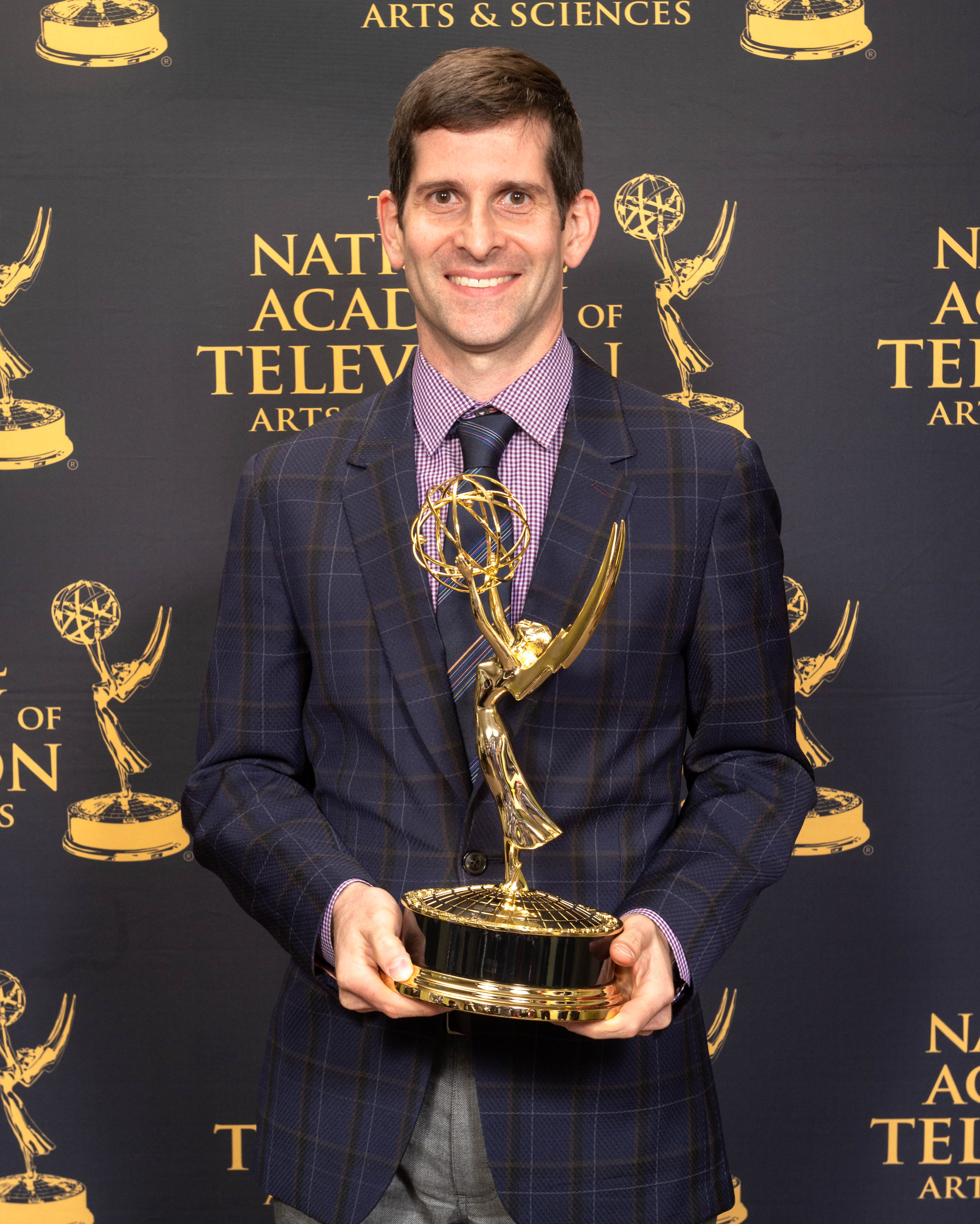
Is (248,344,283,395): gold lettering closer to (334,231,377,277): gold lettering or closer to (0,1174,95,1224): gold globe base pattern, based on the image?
(334,231,377,277): gold lettering

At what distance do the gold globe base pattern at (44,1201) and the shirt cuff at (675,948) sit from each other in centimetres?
155

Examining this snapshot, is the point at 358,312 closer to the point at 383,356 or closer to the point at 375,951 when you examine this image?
the point at 383,356

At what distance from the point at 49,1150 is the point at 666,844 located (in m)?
1.52

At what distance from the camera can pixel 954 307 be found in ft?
7.39

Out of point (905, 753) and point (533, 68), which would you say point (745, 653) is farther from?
point (905, 753)

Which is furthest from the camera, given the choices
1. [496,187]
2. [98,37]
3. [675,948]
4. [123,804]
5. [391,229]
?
[123,804]

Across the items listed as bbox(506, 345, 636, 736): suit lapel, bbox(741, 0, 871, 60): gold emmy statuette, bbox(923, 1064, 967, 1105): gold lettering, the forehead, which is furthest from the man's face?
bbox(923, 1064, 967, 1105): gold lettering

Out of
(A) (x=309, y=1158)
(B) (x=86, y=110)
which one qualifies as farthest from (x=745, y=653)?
(B) (x=86, y=110)

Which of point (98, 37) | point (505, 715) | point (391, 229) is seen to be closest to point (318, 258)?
point (98, 37)

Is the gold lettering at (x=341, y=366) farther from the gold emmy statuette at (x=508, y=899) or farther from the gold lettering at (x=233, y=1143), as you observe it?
the gold lettering at (x=233, y=1143)

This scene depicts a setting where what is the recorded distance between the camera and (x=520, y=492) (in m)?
1.37

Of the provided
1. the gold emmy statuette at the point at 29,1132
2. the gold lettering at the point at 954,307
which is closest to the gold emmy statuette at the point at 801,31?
the gold lettering at the point at 954,307

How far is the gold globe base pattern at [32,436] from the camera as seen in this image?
7.35 feet

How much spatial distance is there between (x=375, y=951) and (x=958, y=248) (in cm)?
167
